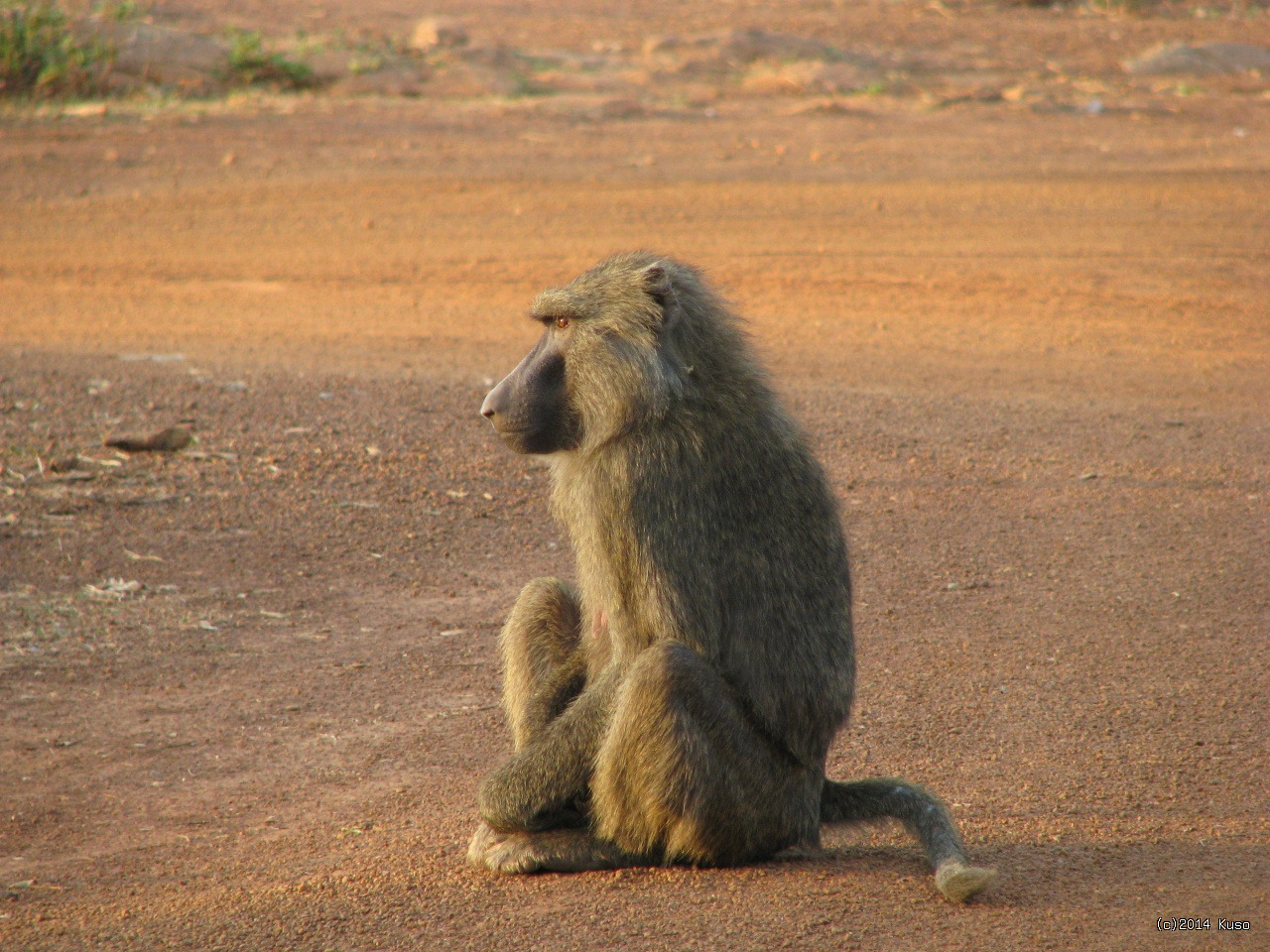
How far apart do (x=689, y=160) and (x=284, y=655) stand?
934cm

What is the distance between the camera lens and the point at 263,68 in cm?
1588

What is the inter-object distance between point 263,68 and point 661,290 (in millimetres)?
13461

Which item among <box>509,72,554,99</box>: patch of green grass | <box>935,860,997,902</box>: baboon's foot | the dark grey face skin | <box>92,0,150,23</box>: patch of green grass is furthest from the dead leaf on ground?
<box>92,0,150,23</box>: patch of green grass

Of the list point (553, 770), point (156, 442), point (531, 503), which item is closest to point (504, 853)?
point (553, 770)

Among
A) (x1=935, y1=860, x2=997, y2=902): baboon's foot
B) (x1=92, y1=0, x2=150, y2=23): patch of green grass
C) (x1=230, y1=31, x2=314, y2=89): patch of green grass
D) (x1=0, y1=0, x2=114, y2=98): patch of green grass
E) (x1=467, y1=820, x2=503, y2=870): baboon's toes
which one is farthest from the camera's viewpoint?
(x1=92, y1=0, x2=150, y2=23): patch of green grass

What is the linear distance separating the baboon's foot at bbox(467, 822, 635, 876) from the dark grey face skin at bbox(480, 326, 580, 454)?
1.12m

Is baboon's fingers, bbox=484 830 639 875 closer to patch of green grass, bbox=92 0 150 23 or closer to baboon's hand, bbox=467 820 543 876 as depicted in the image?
baboon's hand, bbox=467 820 543 876

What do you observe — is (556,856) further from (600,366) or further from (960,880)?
(600,366)

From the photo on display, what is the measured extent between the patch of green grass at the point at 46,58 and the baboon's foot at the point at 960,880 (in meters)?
14.1

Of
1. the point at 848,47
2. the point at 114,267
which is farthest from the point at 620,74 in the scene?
the point at 114,267

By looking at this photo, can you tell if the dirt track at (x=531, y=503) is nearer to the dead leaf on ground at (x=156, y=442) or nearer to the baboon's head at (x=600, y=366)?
the dead leaf on ground at (x=156, y=442)

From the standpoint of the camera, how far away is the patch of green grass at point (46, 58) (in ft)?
47.4

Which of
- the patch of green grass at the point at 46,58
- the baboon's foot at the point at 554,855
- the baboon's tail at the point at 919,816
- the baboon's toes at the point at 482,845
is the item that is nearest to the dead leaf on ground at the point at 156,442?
the baboon's toes at the point at 482,845

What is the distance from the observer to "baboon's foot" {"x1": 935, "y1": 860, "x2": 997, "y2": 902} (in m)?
3.45
